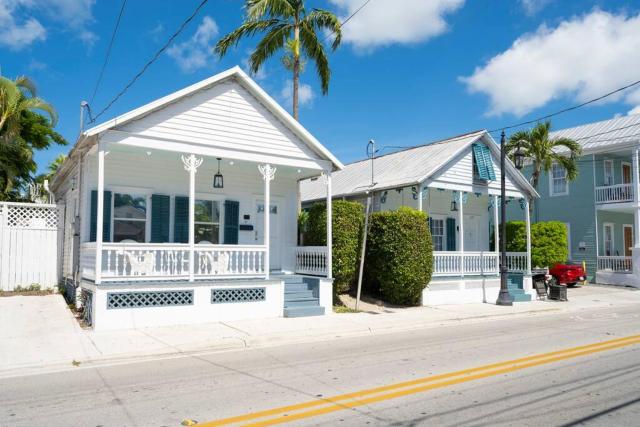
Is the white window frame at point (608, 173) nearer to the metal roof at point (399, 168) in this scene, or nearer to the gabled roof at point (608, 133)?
the gabled roof at point (608, 133)

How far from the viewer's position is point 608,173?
28000mm

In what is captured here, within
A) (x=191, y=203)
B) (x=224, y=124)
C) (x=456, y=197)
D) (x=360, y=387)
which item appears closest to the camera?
(x=360, y=387)

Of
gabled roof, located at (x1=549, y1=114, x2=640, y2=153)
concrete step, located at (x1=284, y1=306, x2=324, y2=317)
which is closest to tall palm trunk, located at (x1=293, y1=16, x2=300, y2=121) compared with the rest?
concrete step, located at (x1=284, y1=306, x2=324, y2=317)

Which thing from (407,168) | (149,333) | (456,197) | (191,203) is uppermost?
(407,168)

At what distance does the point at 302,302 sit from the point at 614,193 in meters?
20.3

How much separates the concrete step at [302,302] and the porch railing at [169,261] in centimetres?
111

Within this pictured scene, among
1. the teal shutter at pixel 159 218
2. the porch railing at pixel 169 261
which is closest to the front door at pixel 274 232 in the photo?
the porch railing at pixel 169 261

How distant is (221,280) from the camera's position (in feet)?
42.8

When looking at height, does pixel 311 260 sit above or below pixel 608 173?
below

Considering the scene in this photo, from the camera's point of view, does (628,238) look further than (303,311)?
Yes

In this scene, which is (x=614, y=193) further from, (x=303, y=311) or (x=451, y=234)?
(x=303, y=311)

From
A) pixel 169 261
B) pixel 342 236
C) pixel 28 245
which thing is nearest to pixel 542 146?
pixel 342 236

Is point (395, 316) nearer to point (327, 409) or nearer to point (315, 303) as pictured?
point (315, 303)

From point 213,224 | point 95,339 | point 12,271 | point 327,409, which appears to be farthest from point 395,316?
point 12,271
